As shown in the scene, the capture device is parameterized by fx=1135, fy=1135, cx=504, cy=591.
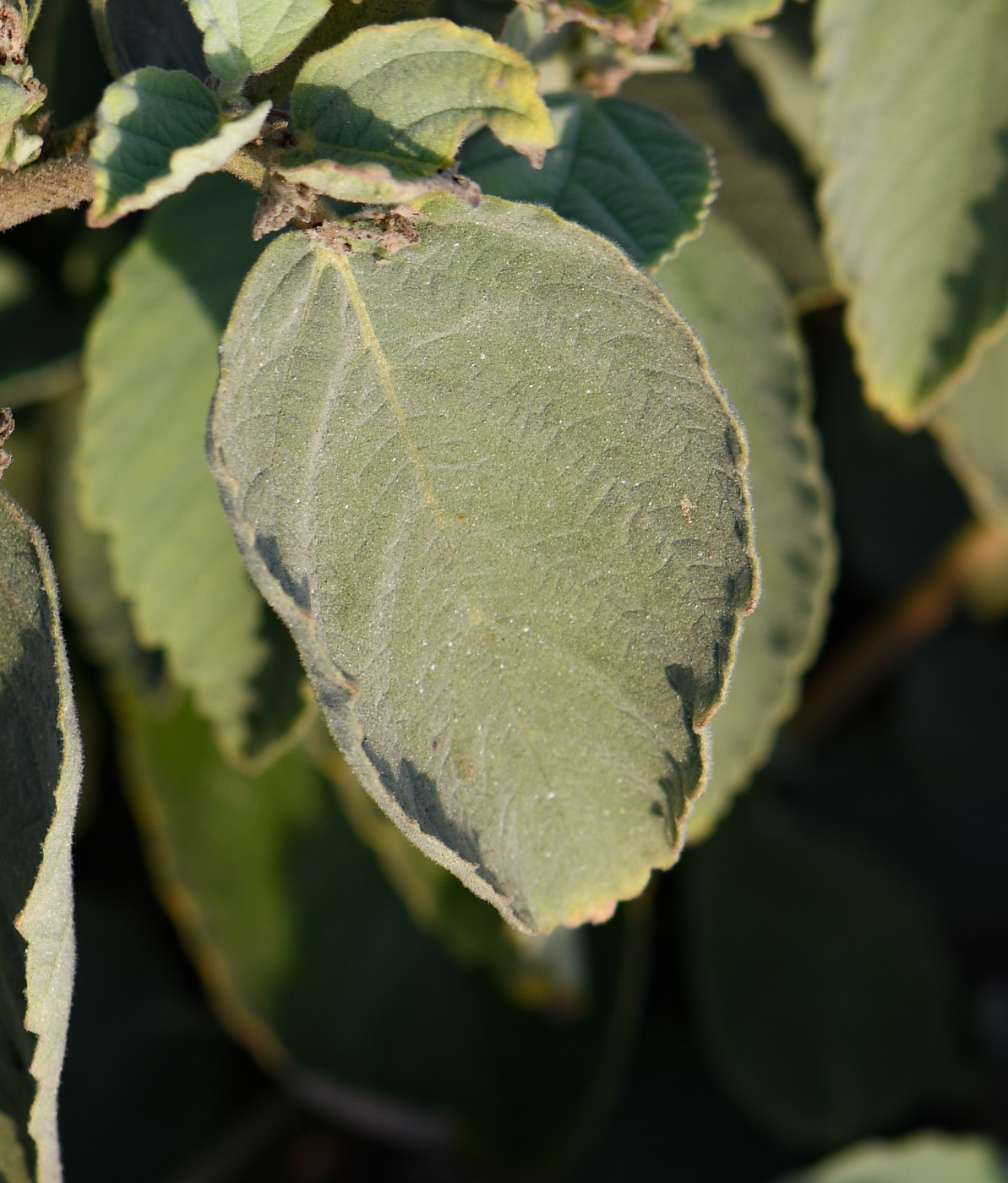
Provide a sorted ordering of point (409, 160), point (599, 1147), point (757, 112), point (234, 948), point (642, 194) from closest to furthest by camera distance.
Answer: point (409, 160) < point (642, 194) < point (757, 112) < point (234, 948) < point (599, 1147)

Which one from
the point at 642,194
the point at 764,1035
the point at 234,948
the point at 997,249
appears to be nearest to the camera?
the point at 642,194

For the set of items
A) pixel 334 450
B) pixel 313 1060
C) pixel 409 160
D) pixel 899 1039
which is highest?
pixel 409 160

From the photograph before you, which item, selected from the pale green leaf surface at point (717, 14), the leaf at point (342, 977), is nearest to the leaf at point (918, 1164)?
the leaf at point (342, 977)

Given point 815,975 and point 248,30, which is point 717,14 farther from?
point 815,975

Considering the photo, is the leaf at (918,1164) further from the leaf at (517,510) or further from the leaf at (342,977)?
the leaf at (517,510)

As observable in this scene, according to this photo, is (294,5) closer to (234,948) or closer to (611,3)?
(611,3)

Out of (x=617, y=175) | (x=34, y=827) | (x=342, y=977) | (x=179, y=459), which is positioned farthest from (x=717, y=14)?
(x=342, y=977)

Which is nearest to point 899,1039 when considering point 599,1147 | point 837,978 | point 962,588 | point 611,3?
point 837,978
